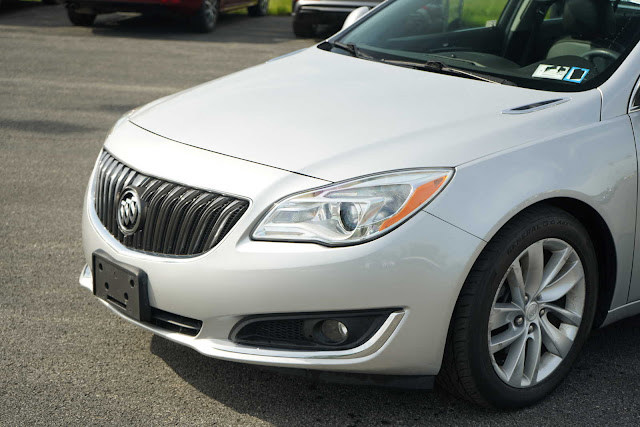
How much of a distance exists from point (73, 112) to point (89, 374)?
500 centimetres

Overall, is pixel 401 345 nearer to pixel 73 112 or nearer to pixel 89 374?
pixel 89 374

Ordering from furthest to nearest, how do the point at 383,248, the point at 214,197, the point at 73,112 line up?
the point at 73,112 < the point at 214,197 < the point at 383,248

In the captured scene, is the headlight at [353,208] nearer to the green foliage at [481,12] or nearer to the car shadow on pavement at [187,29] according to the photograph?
the green foliage at [481,12]

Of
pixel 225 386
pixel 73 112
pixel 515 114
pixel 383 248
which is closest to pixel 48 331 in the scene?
pixel 225 386

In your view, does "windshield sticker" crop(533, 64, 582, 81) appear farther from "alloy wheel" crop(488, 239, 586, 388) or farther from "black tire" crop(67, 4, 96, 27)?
"black tire" crop(67, 4, 96, 27)

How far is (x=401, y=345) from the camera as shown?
2.97m

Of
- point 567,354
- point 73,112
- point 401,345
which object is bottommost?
point 73,112

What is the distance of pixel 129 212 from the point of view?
129 inches

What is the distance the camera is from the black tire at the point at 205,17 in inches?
529

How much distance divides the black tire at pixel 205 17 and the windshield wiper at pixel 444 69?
383 inches

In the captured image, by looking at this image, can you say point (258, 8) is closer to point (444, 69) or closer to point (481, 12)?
point (481, 12)

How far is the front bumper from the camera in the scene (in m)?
2.86

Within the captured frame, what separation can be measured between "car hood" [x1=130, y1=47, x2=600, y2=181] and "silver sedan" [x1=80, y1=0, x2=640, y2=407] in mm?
10

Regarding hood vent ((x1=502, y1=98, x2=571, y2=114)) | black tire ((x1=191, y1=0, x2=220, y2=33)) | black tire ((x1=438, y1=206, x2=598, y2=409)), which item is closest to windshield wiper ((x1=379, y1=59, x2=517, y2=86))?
hood vent ((x1=502, y1=98, x2=571, y2=114))
